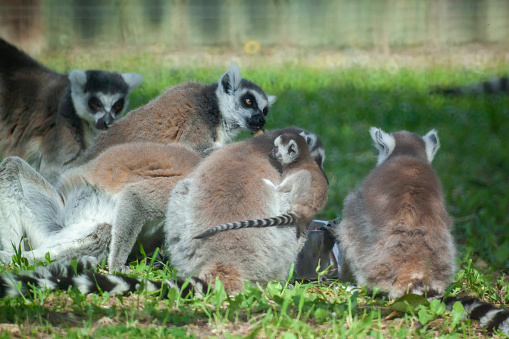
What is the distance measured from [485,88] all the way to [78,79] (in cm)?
733

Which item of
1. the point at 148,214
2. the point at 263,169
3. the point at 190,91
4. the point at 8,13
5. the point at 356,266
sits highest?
the point at 8,13

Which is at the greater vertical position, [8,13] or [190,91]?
[8,13]

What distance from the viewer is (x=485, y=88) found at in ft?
34.6

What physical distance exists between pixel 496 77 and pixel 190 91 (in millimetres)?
7637

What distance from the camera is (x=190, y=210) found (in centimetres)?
380

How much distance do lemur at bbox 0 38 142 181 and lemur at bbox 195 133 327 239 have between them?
274cm

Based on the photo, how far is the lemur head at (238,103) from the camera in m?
5.50

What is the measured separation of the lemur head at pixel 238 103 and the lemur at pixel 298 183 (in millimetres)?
1274

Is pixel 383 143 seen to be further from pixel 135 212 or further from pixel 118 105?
pixel 118 105

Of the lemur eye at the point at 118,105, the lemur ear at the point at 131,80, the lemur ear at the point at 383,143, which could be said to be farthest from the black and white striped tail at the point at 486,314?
the lemur ear at the point at 131,80

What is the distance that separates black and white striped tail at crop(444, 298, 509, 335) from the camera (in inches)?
124

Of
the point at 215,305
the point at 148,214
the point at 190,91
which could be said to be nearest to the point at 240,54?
the point at 190,91

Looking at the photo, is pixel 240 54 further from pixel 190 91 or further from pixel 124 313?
pixel 124 313

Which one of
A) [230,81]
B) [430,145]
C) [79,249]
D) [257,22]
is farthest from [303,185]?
[257,22]
